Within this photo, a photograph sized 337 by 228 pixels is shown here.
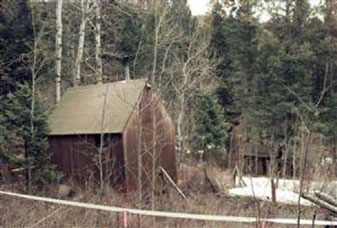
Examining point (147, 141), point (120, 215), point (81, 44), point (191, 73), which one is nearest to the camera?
point (120, 215)

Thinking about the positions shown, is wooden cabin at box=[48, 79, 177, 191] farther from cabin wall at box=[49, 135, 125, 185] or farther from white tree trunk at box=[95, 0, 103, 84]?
white tree trunk at box=[95, 0, 103, 84]

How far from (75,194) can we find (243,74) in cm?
2292

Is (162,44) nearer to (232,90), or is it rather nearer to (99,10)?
(99,10)

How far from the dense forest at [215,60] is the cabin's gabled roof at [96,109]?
2.71 meters

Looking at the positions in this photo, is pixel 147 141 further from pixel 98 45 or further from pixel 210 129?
pixel 210 129

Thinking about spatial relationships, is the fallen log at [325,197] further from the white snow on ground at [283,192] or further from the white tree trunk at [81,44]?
the white tree trunk at [81,44]

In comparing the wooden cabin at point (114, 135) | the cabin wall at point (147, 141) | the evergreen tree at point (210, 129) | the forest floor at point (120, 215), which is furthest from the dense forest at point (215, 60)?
the forest floor at point (120, 215)

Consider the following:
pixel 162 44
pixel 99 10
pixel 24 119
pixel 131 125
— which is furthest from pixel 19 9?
pixel 162 44

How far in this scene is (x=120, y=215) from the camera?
1025 cm

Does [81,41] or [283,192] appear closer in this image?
[283,192]

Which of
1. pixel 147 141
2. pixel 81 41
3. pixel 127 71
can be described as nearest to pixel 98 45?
pixel 81 41

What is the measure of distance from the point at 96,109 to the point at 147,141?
220cm

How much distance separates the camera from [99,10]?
23000 millimetres

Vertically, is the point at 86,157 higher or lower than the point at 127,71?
lower
